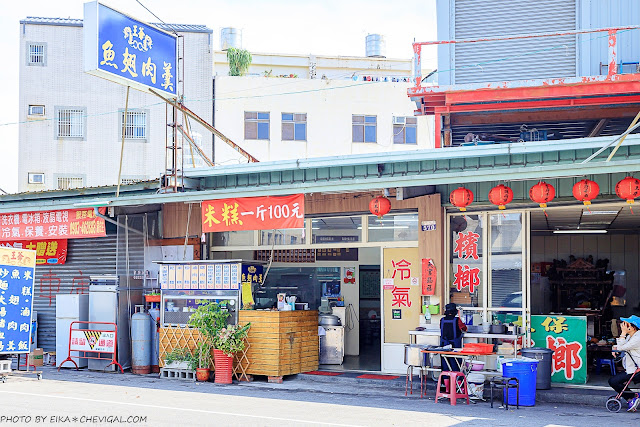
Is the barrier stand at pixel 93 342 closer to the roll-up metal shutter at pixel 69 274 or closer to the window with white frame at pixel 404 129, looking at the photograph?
the roll-up metal shutter at pixel 69 274

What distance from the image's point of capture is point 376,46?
1576 inches

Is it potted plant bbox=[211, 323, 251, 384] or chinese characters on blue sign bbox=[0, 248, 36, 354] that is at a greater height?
chinese characters on blue sign bbox=[0, 248, 36, 354]

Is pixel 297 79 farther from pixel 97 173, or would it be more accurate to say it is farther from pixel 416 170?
pixel 416 170

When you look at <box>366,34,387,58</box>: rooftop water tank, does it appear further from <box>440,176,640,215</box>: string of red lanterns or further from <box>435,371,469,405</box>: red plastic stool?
<box>435,371,469,405</box>: red plastic stool

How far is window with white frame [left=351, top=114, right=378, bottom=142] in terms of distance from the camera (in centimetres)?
3369

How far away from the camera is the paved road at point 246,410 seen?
10469 millimetres

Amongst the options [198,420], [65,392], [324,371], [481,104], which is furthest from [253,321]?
[481,104]

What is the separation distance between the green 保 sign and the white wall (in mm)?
19473

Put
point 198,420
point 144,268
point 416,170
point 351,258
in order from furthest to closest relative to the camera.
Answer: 1. point 351,258
2. point 144,268
3. point 416,170
4. point 198,420

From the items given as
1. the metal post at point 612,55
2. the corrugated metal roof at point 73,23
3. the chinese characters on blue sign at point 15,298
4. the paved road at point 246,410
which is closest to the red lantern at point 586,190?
the metal post at point 612,55

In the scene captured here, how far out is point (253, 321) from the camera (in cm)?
1503

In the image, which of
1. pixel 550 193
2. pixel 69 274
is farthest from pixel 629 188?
pixel 69 274

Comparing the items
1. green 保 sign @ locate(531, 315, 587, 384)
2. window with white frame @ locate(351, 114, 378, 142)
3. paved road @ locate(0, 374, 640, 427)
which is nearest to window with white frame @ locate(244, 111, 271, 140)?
window with white frame @ locate(351, 114, 378, 142)

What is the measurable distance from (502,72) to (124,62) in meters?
7.36
